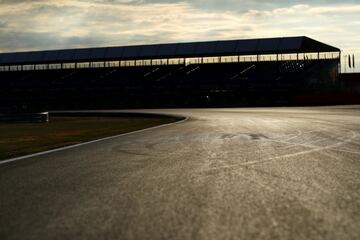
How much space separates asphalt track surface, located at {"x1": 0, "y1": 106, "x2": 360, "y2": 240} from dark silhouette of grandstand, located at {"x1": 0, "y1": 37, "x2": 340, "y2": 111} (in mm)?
46980

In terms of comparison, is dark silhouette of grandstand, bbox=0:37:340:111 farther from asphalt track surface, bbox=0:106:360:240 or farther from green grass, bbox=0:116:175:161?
asphalt track surface, bbox=0:106:360:240

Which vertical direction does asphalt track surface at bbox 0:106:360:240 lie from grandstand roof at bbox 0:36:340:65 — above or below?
below

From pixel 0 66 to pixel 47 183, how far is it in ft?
260

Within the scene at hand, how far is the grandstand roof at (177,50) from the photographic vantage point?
64.1m

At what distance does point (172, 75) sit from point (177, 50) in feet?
11.6

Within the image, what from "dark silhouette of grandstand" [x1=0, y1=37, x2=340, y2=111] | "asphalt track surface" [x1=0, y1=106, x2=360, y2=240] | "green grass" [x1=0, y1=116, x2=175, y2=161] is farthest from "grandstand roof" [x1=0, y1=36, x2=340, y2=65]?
"asphalt track surface" [x1=0, y1=106, x2=360, y2=240]

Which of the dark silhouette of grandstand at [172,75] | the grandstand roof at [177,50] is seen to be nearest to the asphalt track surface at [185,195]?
the dark silhouette of grandstand at [172,75]

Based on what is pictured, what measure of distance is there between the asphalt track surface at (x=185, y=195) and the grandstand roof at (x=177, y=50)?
54.8m

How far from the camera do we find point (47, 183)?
7.27 m

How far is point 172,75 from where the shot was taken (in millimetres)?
69812

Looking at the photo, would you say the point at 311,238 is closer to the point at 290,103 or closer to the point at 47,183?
the point at 47,183

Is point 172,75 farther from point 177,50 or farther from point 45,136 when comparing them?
point 45,136

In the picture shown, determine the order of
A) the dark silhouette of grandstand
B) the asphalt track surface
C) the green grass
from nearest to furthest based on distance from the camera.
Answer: the asphalt track surface
the green grass
the dark silhouette of grandstand

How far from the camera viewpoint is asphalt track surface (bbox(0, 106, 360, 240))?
4539 millimetres
